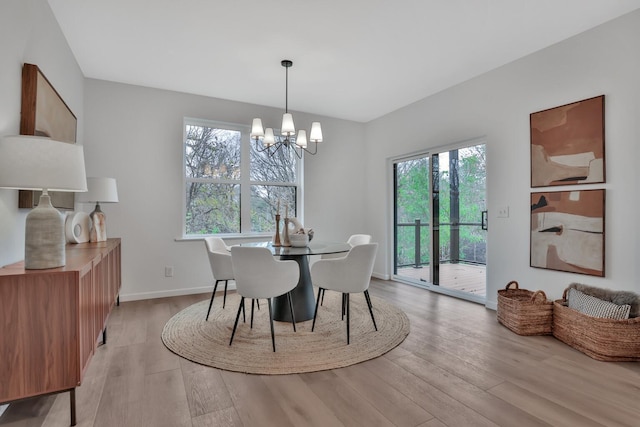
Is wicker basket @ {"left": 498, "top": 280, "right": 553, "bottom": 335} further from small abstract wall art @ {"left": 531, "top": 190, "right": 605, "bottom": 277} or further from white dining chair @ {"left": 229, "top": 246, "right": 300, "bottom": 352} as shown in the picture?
white dining chair @ {"left": 229, "top": 246, "right": 300, "bottom": 352}

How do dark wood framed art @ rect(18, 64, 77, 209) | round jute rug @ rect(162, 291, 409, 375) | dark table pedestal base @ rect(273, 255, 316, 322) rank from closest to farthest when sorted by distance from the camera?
dark wood framed art @ rect(18, 64, 77, 209)
round jute rug @ rect(162, 291, 409, 375)
dark table pedestal base @ rect(273, 255, 316, 322)

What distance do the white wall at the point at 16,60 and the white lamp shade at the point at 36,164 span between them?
0.49 meters

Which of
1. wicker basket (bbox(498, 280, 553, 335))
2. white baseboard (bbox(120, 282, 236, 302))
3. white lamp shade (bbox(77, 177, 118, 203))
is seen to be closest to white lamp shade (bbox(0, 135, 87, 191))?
white lamp shade (bbox(77, 177, 118, 203))

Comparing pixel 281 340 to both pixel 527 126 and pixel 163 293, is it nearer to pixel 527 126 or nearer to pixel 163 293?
pixel 163 293

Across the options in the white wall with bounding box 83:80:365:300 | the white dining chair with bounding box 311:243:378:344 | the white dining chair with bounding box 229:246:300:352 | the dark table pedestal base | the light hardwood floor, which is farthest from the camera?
the white wall with bounding box 83:80:365:300

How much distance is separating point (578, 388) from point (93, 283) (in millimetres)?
2983

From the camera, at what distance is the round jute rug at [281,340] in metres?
2.31

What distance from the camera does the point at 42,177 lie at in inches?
59.3

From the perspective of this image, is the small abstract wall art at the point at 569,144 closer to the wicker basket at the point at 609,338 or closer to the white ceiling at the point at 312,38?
the white ceiling at the point at 312,38

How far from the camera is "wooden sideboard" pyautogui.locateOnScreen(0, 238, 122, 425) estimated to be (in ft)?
4.77

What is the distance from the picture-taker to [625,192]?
2.59 m

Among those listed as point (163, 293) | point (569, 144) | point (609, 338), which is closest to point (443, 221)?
point (569, 144)

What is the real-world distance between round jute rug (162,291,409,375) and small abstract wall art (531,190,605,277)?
1.49 m

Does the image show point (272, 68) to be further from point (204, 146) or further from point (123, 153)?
point (123, 153)
